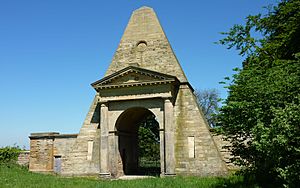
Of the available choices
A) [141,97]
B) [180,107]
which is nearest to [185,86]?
[180,107]

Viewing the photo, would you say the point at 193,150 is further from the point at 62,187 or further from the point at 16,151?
the point at 16,151

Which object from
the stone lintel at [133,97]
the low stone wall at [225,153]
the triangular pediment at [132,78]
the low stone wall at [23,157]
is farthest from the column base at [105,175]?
the low stone wall at [23,157]

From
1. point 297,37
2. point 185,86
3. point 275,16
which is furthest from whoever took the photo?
point 185,86

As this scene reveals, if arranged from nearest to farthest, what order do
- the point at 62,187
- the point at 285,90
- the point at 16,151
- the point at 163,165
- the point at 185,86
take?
the point at 285,90
the point at 62,187
the point at 163,165
the point at 185,86
the point at 16,151

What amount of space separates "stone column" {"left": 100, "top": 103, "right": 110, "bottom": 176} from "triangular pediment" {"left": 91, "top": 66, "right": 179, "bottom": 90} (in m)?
1.43

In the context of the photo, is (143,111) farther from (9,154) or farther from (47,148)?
(9,154)

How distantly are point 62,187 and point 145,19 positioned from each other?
45.3ft

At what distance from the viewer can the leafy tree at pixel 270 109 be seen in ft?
30.4

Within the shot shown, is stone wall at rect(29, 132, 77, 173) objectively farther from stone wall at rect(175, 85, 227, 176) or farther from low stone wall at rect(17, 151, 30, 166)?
stone wall at rect(175, 85, 227, 176)

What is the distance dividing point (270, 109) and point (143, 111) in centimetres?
1476

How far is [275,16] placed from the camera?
1861 cm

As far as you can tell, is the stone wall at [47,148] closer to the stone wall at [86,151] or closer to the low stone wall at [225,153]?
the stone wall at [86,151]

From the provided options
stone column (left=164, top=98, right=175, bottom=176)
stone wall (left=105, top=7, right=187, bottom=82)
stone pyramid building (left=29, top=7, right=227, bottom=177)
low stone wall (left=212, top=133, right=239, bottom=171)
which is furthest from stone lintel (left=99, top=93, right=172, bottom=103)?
low stone wall (left=212, top=133, right=239, bottom=171)

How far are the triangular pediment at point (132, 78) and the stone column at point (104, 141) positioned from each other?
1.43m
